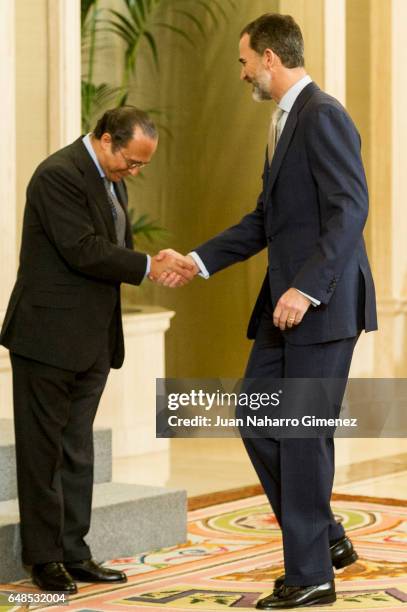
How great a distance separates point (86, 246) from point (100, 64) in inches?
203

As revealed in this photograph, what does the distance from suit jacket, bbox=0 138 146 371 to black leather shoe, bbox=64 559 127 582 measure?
636mm

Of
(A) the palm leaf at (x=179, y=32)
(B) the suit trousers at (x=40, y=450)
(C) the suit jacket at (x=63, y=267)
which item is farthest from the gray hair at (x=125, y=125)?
(A) the palm leaf at (x=179, y=32)

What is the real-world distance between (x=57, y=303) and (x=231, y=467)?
3005 millimetres

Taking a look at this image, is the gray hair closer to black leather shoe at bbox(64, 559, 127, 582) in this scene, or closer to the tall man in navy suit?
the tall man in navy suit

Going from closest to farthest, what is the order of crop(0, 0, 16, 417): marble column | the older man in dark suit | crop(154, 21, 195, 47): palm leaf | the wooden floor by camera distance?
the older man in dark suit < crop(0, 0, 16, 417): marble column < the wooden floor < crop(154, 21, 195, 47): palm leaf

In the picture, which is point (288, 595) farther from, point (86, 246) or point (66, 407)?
point (86, 246)

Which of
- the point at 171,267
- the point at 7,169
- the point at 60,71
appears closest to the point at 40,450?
the point at 171,267

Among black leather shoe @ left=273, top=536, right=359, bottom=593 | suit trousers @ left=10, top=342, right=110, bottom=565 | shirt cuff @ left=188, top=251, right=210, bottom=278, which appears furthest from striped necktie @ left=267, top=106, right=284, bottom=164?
black leather shoe @ left=273, top=536, right=359, bottom=593

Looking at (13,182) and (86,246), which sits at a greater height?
(13,182)

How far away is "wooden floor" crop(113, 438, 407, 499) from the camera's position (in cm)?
601

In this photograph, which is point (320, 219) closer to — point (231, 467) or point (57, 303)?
point (57, 303)

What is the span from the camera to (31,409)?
3809 mm

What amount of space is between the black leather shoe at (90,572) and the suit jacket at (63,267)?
2.09 ft

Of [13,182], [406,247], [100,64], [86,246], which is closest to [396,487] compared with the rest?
[13,182]
